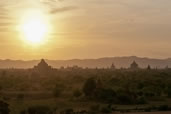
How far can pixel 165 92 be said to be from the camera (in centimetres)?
5700

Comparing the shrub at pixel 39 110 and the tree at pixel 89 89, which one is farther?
the tree at pixel 89 89

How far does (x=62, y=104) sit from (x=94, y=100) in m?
6.52

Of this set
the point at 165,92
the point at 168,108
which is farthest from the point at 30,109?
the point at 165,92

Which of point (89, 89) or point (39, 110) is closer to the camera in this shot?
point (39, 110)

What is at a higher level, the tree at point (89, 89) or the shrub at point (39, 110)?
the tree at point (89, 89)

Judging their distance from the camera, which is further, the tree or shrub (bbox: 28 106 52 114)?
the tree

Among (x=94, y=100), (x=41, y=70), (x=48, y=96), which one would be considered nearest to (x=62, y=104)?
(x=94, y=100)

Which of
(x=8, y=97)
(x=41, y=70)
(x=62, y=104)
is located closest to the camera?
(x=62, y=104)

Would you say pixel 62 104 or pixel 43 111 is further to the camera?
pixel 62 104

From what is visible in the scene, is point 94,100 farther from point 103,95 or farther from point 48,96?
point 48,96

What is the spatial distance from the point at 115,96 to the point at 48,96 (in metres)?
9.48

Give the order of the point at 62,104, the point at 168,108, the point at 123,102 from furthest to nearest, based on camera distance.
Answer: the point at 123,102, the point at 62,104, the point at 168,108

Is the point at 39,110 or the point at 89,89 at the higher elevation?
the point at 89,89

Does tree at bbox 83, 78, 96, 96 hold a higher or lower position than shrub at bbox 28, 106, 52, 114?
higher
